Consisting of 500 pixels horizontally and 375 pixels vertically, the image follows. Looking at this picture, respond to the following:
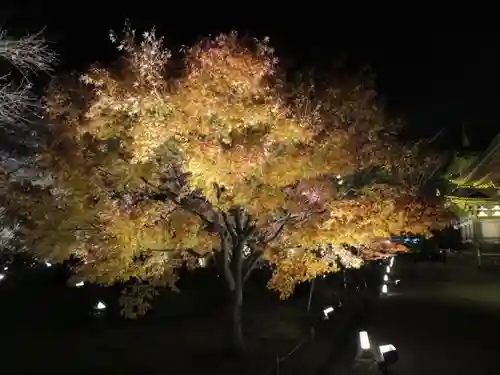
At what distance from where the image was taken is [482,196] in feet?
139

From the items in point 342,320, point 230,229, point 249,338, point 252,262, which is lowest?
point 249,338

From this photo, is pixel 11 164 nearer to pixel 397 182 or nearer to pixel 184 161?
pixel 184 161

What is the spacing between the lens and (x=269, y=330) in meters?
18.8

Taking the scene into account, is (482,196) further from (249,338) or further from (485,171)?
(249,338)

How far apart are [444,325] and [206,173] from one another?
10.6 m

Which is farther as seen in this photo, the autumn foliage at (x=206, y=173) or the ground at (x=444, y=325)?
the ground at (x=444, y=325)

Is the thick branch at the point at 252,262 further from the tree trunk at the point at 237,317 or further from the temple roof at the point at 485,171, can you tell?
the temple roof at the point at 485,171

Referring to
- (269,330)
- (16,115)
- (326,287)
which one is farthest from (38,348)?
(326,287)

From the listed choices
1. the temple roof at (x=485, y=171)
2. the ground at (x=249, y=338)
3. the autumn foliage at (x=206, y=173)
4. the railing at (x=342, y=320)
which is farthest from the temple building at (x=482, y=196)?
the autumn foliage at (x=206, y=173)

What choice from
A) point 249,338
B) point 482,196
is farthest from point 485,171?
point 249,338

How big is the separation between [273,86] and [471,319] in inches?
456

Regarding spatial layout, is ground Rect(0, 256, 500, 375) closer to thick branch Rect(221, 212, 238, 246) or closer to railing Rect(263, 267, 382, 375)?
railing Rect(263, 267, 382, 375)

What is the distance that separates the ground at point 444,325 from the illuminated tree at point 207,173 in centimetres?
300

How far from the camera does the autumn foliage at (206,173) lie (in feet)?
37.4
